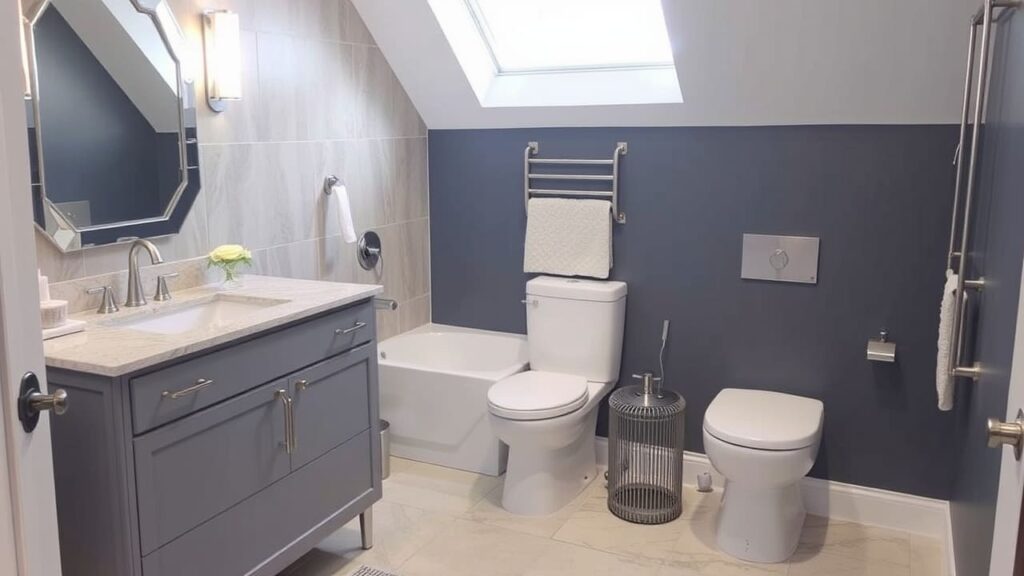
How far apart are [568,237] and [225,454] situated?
1.74 meters

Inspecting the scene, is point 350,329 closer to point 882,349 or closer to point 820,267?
point 820,267

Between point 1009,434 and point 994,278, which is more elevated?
point 994,278

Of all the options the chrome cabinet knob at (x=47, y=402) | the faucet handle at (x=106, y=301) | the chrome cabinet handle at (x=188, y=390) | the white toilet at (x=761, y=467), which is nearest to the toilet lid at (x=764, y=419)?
the white toilet at (x=761, y=467)

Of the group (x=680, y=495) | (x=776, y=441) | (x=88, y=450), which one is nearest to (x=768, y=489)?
(x=776, y=441)

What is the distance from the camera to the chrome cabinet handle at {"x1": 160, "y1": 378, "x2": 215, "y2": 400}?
199 centimetres

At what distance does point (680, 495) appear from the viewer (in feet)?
10.5

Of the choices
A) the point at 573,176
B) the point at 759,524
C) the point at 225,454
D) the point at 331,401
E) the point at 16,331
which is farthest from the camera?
the point at 573,176

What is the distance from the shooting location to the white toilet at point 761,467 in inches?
107

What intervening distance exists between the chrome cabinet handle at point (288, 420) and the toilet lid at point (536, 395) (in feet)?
2.81

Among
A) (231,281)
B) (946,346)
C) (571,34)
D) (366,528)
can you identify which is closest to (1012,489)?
(946,346)

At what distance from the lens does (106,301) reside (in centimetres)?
236

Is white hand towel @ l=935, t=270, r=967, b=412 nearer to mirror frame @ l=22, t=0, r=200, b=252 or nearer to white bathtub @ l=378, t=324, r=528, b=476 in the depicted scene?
white bathtub @ l=378, t=324, r=528, b=476

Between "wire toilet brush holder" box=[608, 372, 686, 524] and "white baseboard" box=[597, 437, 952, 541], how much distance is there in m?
0.50

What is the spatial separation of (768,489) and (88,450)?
1.99 metres
